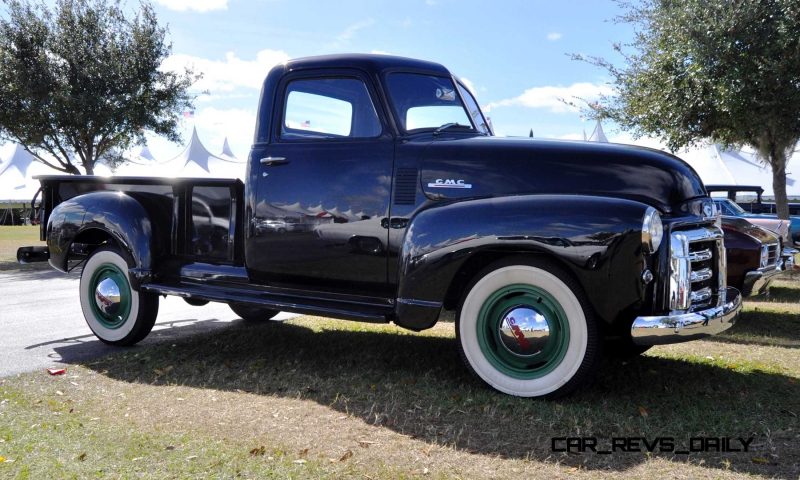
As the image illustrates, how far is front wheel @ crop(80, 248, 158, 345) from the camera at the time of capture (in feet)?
18.4

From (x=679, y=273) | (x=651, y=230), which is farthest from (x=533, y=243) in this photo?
(x=679, y=273)

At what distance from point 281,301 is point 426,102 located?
1728 millimetres

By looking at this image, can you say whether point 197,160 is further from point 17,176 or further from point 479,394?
point 479,394

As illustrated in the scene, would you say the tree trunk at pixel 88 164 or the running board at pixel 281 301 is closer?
the running board at pixel 281 301

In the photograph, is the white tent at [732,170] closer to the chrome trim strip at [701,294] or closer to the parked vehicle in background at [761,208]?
the parked vehicle in background at [761,208]

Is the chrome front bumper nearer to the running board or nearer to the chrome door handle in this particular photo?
the running board

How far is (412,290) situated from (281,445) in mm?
1230

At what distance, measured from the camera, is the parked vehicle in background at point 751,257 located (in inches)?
281

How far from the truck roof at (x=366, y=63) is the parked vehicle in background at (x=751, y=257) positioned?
13.1ft

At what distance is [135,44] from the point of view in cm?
1752

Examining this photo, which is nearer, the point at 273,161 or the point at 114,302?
the point at 273,161

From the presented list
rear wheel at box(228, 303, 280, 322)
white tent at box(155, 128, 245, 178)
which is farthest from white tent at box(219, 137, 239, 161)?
rear wheel at box(228, 303, 280, 322)

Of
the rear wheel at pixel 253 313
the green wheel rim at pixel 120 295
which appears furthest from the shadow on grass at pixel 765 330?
the green wheel rim at pixel 120 295

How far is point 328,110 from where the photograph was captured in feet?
16.0
